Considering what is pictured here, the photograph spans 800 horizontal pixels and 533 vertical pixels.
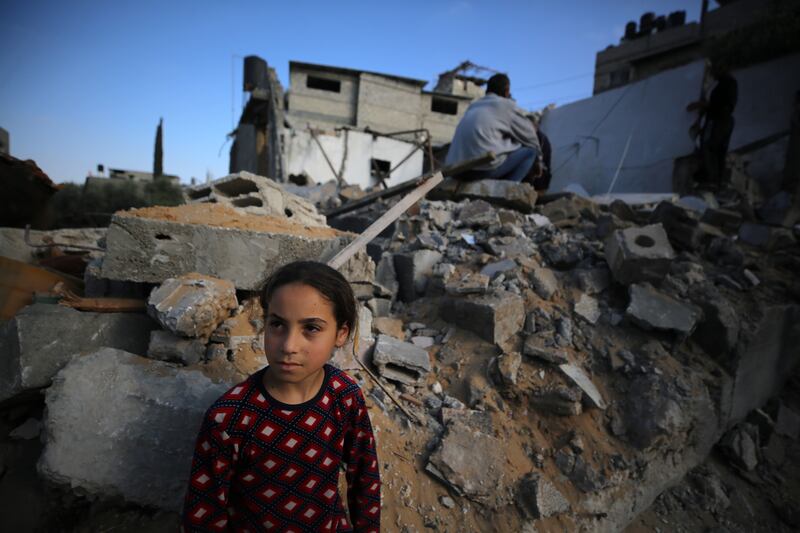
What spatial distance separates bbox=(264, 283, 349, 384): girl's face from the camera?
121 centimetres

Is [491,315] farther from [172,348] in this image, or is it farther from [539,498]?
[172,348]

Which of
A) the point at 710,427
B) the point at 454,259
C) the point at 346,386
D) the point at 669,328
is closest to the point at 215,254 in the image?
the point at 346,386

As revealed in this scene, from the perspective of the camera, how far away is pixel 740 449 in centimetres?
315

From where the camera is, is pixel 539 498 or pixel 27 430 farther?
pixel 539 498

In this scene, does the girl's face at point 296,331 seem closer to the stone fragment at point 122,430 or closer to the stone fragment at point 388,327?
the stone fragment at point 122,430

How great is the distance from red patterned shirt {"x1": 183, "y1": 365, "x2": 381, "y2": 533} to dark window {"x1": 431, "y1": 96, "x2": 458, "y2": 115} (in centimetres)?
2073

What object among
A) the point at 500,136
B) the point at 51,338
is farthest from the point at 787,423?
the point at 51,338

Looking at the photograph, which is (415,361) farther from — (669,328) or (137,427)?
(669,328)

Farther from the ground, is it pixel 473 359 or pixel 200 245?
pixel 200 245

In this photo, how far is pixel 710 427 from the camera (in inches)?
119

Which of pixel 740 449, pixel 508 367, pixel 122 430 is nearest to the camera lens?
pixel 122 430

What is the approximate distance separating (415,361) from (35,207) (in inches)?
156

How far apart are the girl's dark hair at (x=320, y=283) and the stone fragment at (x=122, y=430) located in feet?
2.48

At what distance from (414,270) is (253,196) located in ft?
4.95
